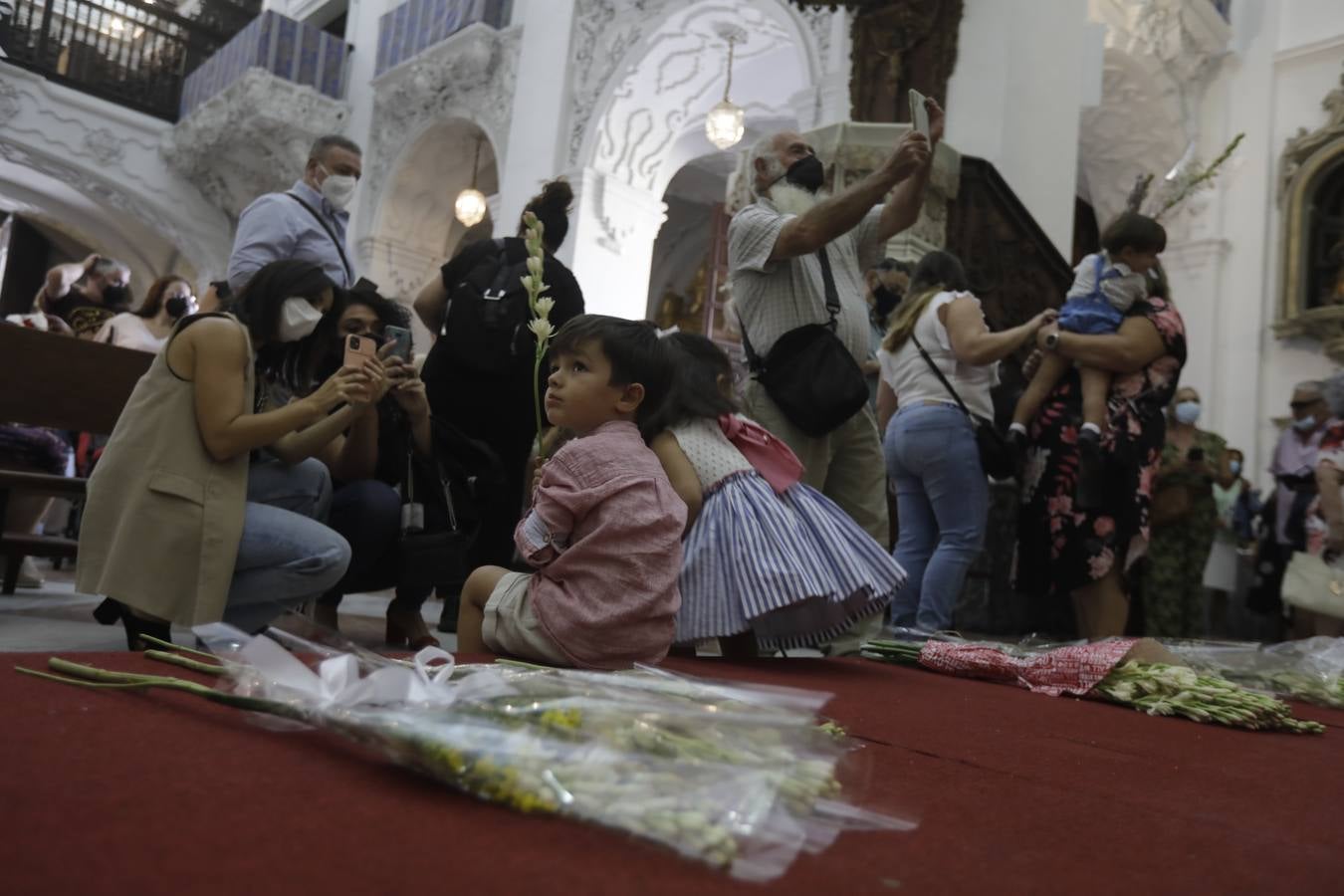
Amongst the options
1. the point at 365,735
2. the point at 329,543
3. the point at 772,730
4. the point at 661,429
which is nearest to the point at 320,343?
the point at 329,543

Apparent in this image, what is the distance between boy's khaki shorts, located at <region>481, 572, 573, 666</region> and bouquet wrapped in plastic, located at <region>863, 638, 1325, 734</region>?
48.1 inches

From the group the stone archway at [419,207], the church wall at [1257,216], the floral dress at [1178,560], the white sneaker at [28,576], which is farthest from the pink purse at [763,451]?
the stone archway at [419,207]

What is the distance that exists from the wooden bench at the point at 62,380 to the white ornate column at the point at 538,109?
6.43 metres

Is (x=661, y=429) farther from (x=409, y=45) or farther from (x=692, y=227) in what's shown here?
(x=692, y=227)

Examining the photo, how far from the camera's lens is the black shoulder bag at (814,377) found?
2820 millimetres

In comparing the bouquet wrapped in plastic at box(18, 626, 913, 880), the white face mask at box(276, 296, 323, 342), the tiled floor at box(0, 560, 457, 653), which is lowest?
the tiled floor at box(0, 560, 457, 653)

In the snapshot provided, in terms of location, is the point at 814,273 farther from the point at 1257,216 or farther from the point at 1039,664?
the point at 1257,216

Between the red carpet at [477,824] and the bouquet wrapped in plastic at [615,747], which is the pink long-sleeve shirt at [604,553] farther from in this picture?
the bouquet wrapped in plastic at [615,747]

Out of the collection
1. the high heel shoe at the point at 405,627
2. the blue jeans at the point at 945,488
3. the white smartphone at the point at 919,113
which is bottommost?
the high heel shoe at the point at 405,627

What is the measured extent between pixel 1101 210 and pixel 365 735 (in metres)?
12.6

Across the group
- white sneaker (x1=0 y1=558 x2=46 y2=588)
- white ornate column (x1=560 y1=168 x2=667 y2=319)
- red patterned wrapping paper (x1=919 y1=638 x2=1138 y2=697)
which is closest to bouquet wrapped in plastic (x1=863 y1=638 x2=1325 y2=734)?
red patterned wrapping paper (x1=919 y1=638 x2=1138 y2=697)

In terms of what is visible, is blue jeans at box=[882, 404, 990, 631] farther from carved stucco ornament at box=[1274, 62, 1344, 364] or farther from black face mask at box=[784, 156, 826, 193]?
carved stucco ornament at box=[1274, 62, 1344, 364]

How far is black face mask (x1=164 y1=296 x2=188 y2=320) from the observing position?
4.83 meters

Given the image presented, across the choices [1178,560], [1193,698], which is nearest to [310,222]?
[1193,698]
